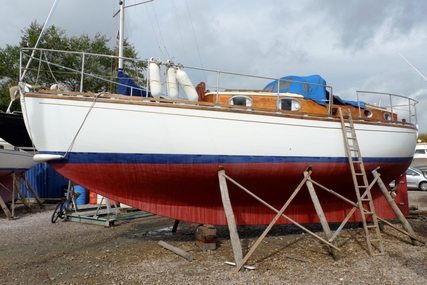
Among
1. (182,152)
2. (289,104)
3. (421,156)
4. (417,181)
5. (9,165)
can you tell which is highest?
(289,104)

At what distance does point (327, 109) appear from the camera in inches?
296

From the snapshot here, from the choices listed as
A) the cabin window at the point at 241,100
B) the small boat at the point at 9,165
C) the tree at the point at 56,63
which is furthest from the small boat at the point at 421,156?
the small boat at the point at 9,165

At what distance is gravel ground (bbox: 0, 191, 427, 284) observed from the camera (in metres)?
5.06

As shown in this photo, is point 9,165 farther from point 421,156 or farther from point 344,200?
point 421,156

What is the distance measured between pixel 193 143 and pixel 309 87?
10.2 feet

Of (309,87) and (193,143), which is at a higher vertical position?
(309,87)

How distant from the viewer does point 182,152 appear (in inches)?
242

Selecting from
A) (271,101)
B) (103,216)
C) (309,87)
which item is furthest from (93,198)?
(309,87)

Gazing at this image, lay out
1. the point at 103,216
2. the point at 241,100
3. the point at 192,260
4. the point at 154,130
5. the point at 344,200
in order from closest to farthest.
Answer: the point at 192,260 < the point at 154,130 < the point at 344,200 < the point at 241,100 < the point at 103,216

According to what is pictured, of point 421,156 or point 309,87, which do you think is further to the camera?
point 421,156

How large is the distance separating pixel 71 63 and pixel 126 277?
21.4 metres

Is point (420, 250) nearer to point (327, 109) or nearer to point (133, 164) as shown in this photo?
point (327, 109)

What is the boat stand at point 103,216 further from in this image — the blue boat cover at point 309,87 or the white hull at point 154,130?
the blue boat cover at point 309,87

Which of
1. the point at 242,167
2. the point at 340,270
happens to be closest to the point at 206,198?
the point at 242,167
